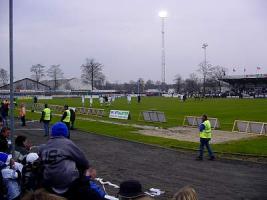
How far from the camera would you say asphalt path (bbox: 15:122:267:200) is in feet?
41.4

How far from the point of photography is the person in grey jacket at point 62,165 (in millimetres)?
5574

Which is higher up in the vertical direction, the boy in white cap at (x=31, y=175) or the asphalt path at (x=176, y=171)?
the boy in white cap at (x=31, y=175)

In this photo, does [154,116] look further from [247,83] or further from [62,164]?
[247,83]

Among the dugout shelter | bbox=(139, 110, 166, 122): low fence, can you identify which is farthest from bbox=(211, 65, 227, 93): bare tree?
bbox=(139, 110, 166, 122): low fence

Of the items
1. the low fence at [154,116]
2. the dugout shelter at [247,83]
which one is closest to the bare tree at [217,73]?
the dugout shelter at [247,83]

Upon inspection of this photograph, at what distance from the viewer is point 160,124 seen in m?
35.0

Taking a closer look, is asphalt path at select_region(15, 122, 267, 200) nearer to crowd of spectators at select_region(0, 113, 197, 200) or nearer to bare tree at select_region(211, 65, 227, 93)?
crowd of spectators at select_region(0, 113, 197, 200)

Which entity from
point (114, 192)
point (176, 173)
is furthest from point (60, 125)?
point (176, 173)

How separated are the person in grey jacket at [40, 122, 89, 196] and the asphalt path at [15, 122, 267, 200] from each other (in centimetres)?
656

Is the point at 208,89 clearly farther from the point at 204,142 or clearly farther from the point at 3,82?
the point at 204,142

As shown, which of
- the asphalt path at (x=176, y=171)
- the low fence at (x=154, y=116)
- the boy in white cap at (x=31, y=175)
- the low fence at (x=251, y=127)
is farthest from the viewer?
the low fence at (x=154, y=116)

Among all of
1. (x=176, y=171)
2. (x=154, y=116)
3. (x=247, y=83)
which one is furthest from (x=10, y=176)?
(x=247, y=83)

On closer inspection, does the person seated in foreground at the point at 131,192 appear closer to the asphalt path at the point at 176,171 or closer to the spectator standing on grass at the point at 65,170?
the spectator standing on grass at the point at 65,170

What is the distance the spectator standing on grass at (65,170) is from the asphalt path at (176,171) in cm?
656
